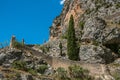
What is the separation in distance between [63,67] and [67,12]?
43387 millimetres

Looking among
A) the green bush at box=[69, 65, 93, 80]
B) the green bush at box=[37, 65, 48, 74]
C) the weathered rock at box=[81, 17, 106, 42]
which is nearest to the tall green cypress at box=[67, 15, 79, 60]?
the weathered rock at box=[81, 17, 106, 42]

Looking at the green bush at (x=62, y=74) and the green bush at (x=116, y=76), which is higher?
the green bush at (x=62, y=74)

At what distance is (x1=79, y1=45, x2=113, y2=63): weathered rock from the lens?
230ft

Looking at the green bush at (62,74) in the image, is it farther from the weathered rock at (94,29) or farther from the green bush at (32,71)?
the weathered rock at (94,29)

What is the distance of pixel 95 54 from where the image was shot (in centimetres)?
7050

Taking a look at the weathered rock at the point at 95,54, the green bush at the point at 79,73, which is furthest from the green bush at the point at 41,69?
the weathered rock at the point at 95,54

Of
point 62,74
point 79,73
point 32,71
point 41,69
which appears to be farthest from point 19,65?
point 79,73

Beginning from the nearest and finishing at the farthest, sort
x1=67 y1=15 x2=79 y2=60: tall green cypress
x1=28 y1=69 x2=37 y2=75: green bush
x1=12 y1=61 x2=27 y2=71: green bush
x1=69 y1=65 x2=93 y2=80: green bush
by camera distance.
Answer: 1. x1=28 y1=69 x2=37 y2=75: green bush
2. x1=12 y1=61 x2=27 y2=71: green bush
3. x1=69 y1=65 x2=93 y2=80: green bush
4. x1=67 y1=15 x2=79 y2=60: tall green cypress

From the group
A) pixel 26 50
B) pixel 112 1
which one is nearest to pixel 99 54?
pixel 26 50

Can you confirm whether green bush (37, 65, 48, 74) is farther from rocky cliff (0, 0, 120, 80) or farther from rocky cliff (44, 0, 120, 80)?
rocky cliff (44, 0, 120, 80)

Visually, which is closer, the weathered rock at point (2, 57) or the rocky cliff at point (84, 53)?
the rocky cliff at point (84, 53)

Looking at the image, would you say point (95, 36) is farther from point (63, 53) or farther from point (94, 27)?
→ point (63, 53)

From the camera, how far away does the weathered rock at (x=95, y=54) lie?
70.2 metres

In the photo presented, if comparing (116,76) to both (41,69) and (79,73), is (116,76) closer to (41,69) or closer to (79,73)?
(79,73)
